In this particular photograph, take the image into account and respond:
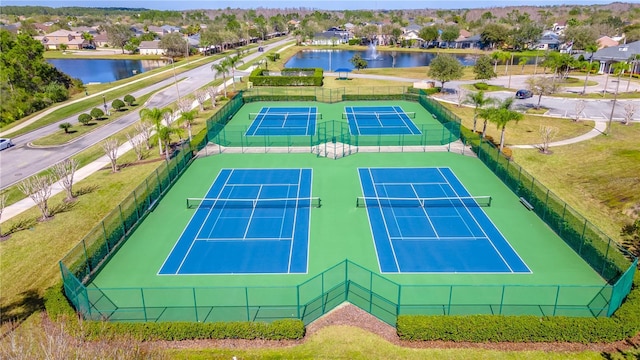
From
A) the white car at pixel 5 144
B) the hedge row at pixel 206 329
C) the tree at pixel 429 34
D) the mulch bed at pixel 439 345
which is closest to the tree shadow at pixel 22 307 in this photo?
the hedge row at pixel 206 329

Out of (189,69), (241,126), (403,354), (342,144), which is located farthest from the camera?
(189,69)

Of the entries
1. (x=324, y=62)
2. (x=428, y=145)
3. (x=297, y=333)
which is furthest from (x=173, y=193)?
(x=324, y=62)

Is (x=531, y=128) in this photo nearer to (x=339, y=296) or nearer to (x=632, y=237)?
(x=632, y=237)

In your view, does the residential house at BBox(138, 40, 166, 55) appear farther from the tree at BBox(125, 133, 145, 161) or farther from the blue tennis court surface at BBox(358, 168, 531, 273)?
the blue tennis court surface at BBox(358, 168, 531, 273)

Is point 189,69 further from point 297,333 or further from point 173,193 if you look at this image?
point 297,333

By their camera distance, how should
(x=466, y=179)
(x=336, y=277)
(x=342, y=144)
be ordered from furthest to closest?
1. (x=342, y=144)
2. (x=466, y=179)
3. (x=336, y=277)

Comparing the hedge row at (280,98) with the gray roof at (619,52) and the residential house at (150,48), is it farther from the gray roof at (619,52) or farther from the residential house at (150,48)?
the residential house at (150,48)
